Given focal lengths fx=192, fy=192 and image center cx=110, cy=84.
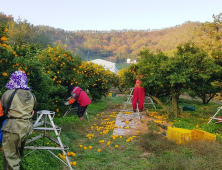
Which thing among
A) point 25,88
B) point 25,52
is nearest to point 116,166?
point 25,88

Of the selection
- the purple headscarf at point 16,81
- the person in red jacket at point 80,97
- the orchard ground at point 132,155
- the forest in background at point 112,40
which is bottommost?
the orchard ground at point 132,155

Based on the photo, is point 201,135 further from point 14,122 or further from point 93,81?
point 93,81

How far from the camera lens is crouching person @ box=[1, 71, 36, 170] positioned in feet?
9.62

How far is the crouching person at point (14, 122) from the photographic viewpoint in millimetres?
2932

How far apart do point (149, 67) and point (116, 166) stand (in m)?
5.05

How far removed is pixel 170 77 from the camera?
718 centimetres

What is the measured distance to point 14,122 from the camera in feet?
9.71

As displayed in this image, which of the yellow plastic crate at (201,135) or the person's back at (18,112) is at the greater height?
the person's back at (18,112)

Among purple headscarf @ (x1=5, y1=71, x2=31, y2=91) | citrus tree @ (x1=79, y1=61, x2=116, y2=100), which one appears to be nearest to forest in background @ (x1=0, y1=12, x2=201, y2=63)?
citrus tree @ (x1=79, y1=61, x2=116, y2=100)

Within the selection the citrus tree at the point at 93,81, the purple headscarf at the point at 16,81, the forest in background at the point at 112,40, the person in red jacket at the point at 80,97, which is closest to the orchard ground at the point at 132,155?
the purple headscarf at the point at 16,81

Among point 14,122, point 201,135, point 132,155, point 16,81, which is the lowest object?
point 132,155

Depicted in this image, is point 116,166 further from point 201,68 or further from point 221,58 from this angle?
point 221,58

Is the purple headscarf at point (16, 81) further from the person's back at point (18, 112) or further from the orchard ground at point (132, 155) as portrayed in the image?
the orchard ground at point (132, 155)

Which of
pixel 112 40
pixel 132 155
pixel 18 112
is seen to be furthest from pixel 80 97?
pixel 112 40
